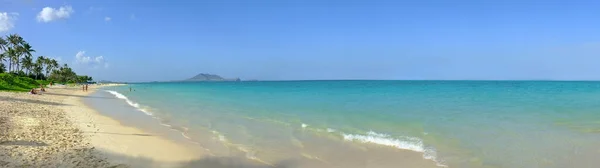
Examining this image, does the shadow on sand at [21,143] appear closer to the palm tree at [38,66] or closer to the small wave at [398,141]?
the small wave at [398,141]

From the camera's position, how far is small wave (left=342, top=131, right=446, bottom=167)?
10693 mm

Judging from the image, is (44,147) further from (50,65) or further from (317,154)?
(50,65)

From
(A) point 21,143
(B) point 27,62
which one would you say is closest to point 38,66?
(B) point 27,62

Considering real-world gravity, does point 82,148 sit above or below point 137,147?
above

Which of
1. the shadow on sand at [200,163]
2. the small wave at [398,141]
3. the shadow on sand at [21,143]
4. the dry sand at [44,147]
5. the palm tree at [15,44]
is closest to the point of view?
the dry sand at [44,147]

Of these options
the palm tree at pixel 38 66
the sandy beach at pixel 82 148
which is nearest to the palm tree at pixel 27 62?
the palm tree at pixel 38 66

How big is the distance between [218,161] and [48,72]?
149572mm

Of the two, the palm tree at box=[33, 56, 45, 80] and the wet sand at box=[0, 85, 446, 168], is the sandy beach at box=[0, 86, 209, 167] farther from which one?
the palm tree at box=[33, 56, 45, 80]

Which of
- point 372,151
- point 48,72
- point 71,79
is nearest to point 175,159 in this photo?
point 372,151

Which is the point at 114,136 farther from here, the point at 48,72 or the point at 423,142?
the point at 48,72

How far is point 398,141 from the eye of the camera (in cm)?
1241

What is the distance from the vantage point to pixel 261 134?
1487 cm

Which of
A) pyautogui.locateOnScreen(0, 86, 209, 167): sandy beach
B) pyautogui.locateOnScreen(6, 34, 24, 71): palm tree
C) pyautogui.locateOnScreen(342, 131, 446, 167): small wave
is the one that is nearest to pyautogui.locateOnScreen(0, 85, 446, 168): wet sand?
pyautogui.locateOnScreen(0, 86, 209, 167): sandy beach

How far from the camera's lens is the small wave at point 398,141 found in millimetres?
10693
